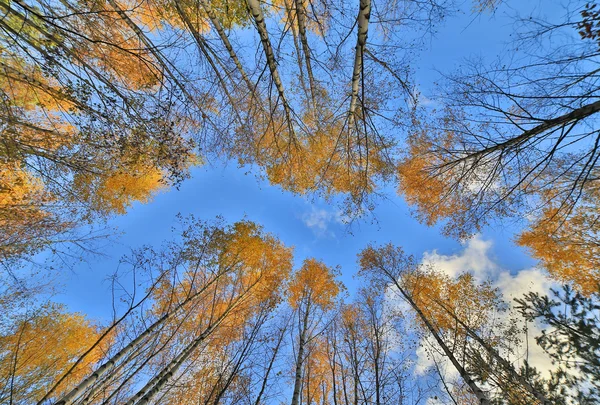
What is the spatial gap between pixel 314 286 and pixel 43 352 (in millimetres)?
10704

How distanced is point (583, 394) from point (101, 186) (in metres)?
12.3

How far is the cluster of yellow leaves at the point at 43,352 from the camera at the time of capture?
25.6 feet

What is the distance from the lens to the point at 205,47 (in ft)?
11.2

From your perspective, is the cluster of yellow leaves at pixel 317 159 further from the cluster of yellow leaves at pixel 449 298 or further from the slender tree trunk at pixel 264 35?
the cluster of yellow leaves at pixel 449 298

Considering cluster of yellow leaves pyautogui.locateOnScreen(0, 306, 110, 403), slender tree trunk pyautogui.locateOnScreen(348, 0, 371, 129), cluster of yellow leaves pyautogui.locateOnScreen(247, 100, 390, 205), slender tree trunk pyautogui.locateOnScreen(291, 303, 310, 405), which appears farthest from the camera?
cluster of yellow leaves pyautogui.locateOnScreen(0, 306, 110, 403)

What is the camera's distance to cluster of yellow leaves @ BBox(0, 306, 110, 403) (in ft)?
25.6

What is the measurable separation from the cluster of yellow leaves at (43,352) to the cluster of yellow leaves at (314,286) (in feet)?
25.3

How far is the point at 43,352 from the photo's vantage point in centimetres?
873

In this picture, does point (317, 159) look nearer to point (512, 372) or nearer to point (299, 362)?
point (299, 362)

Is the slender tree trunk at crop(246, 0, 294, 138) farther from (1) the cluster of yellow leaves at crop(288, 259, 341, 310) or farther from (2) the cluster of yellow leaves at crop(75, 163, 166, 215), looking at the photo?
(1) the cluster of yellow leaves at crop(288, 259, 341, 310)

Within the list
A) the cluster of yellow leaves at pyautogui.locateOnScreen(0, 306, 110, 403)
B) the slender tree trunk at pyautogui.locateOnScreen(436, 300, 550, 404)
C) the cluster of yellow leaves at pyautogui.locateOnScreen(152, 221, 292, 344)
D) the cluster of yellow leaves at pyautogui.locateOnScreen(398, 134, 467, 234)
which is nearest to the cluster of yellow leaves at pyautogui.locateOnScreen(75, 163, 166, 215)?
the cluster of yellow leaves at pyautogui.locateOnScreen(152, 221, 292, 344)

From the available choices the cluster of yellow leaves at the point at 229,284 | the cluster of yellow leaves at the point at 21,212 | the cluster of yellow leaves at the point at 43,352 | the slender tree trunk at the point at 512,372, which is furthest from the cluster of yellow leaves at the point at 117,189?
the slender tree trunk at the point at 512,372

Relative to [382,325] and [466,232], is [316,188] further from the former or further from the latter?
[382,325]

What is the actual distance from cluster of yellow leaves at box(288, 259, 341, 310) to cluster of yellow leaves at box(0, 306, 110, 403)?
771 cm
